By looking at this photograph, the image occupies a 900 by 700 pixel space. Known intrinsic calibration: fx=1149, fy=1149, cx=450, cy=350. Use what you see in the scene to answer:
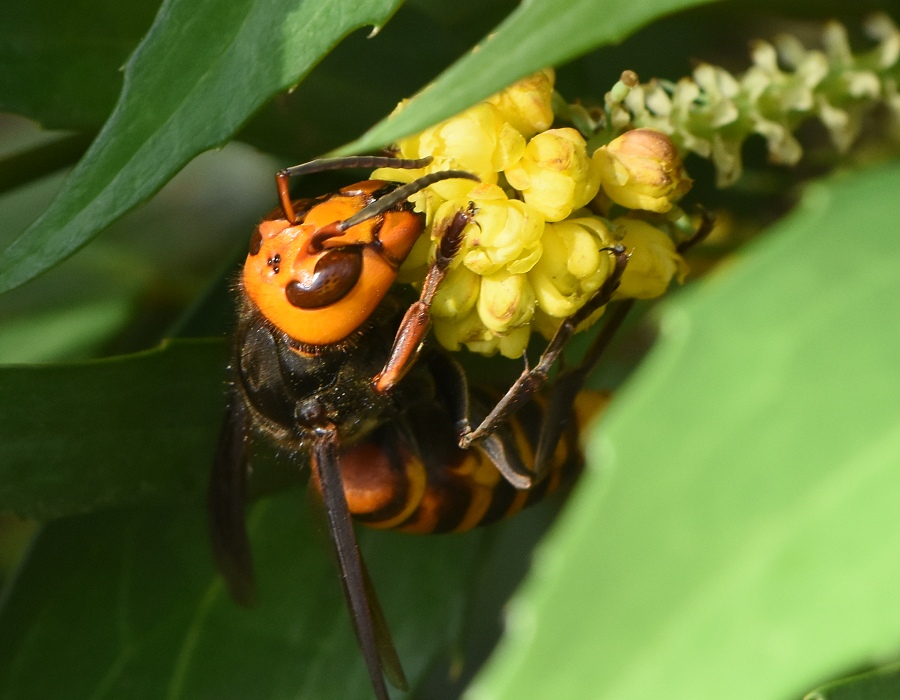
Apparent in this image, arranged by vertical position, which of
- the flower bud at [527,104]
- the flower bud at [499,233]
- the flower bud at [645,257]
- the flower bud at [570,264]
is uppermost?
the flower bud at [527,104]

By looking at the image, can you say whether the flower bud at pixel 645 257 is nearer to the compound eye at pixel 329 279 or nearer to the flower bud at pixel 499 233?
the flower bud at pixel 499 233

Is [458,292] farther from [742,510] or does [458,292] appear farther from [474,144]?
[742,510]

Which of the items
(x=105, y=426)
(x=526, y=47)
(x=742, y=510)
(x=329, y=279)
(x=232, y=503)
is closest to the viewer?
(x=742, y=510)

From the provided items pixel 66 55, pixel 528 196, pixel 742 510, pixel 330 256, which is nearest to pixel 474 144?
pixel 528 196

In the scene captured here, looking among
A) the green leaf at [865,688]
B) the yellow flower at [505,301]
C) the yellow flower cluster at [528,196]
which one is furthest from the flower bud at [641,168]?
the green leaf at [865,688]

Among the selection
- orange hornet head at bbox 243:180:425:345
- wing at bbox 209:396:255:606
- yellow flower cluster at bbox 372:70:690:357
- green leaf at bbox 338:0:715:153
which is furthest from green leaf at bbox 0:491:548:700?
green leaf at bbox 338:0:715:153

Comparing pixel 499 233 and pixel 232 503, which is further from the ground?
pixel 499 233
